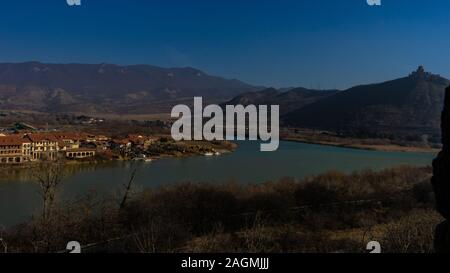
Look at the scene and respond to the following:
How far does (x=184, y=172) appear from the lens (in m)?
9.30

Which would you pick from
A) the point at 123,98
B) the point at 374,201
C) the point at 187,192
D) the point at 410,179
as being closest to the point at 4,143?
the point at 187,192

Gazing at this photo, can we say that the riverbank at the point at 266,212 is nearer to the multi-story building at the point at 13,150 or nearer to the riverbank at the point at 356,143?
the multi-story building at the point at 13,150

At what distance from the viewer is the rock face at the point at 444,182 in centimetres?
88

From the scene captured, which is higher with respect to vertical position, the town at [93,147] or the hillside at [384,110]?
the hillside at [384,110]

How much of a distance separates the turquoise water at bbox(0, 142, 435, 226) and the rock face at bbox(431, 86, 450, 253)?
4.81 meters

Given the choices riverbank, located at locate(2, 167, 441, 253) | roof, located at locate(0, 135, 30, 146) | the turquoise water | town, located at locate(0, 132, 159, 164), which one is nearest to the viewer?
riverbank, located at locate(2, 167, 441, 253)

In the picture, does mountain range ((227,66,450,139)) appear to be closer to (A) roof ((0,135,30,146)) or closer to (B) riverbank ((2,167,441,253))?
(B) riverbank ((2,167,441,253))

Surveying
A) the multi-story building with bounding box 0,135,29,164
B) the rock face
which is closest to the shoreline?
the multi-story building with bounding box 0,135,29,164

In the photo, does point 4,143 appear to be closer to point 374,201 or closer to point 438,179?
point 374,201

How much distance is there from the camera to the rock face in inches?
34.6

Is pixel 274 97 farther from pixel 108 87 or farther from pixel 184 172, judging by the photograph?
pixel 108 87

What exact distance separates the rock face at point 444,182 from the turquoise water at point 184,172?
4807 millimetres

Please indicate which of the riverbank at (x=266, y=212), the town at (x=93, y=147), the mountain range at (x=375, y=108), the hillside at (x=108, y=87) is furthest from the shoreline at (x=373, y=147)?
the riverbank at (x=266, y=212)

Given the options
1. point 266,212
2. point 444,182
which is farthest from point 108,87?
point 444,182
